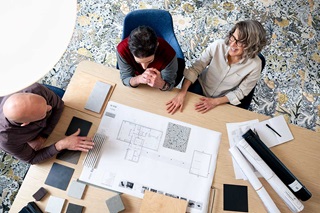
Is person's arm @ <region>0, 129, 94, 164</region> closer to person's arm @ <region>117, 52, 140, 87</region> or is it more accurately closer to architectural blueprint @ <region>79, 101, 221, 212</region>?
Result: architectural blueprint @ <region>79, 101, 221, 212</region>

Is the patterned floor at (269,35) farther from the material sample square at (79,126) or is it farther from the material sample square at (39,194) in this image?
the material sample square at (39,194)

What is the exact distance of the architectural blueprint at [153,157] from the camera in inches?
56.2

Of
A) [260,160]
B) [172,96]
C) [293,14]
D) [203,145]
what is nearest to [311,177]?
[260,160]

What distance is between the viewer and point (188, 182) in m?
1.46

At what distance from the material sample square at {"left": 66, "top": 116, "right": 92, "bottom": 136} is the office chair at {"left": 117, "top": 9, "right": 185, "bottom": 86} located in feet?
2.03

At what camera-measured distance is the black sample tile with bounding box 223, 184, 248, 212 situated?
1.44m

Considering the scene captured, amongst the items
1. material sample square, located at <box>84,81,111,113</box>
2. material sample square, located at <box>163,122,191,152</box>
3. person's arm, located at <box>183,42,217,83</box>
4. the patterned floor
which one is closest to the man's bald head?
material sample square, located at <box>84,81,111,113</box>

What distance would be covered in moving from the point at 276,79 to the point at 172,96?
146cm

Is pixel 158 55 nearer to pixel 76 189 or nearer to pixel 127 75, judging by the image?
pixel 127 75

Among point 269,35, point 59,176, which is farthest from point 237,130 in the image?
point 269,35

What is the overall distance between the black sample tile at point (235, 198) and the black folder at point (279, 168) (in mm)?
182

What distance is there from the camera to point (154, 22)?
1822 millimetres

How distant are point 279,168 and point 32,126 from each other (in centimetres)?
124

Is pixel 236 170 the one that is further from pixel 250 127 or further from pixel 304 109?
pixel 304 109
